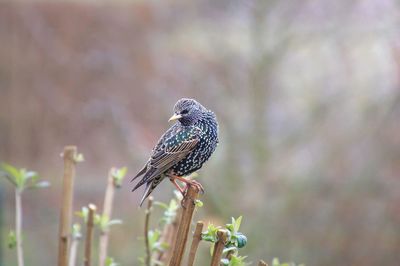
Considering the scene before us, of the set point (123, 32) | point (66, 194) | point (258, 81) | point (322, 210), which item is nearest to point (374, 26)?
point (258, 81)

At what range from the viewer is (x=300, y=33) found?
7781 millimetres

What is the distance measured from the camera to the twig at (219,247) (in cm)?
205

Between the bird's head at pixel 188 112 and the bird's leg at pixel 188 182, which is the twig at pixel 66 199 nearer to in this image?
the bird's leg at pixel 188 182

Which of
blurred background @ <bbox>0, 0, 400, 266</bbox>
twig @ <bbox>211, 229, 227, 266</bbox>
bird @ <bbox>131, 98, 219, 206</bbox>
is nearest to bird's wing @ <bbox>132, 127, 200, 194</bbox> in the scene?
bird @ <bbox>131, 98, 219, 206</bbox>

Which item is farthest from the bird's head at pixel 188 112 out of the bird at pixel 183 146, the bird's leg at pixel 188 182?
the bird's leg at pixel 188 182

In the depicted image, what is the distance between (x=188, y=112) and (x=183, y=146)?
14cm

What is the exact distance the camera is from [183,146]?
10.2 ft

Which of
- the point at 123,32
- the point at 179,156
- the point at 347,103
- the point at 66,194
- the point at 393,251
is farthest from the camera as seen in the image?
the point at 123,32

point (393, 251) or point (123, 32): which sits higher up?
point (123, 32)

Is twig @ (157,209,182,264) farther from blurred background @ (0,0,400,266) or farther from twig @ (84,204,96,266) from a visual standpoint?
blurred background @ (0,0,400,266)

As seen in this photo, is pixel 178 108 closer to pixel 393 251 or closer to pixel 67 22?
pixel 393 251

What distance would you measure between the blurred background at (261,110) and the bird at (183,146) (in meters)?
3.86

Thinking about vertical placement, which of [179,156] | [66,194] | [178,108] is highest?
[178,108]

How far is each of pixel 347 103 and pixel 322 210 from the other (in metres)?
1.09
